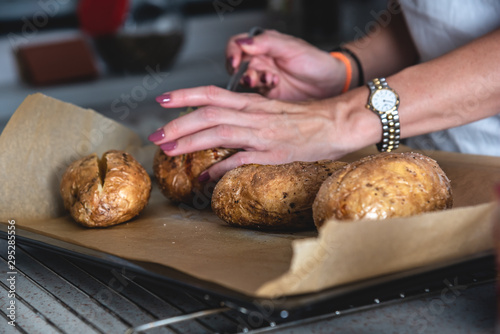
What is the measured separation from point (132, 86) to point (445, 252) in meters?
3.00

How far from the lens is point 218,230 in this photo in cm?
109

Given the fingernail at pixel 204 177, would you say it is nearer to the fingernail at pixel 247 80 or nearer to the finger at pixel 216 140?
the finger at pixel 216 140

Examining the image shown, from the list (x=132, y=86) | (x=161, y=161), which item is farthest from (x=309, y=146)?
(x=132, y=86)

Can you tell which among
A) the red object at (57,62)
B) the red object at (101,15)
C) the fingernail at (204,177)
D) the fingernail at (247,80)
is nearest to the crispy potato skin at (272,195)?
the fingernail at (204,177)

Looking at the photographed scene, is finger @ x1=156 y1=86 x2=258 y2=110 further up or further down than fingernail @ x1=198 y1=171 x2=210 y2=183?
further up

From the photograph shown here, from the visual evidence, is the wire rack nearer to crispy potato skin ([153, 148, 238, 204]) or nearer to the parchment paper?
the parchment paper

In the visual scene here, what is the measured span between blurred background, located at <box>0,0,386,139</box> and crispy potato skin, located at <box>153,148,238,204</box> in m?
1.68

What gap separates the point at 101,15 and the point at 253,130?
2407 mm

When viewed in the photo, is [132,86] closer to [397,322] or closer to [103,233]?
[103,233]

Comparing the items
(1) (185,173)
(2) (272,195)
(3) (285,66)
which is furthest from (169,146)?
(3) (285,66)

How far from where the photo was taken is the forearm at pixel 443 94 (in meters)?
1.21

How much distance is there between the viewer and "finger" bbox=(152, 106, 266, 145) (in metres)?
1.27

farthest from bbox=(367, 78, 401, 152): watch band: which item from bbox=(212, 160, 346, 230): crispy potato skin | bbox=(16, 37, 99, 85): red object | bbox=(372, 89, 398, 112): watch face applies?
bbox=(16, 37, 99, 85): red object

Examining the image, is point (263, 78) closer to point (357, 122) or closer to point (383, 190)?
point (357, 122)
